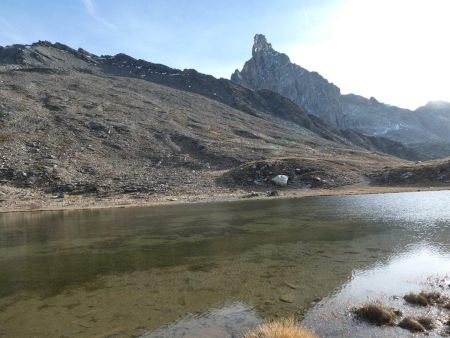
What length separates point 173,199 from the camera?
3361 inches

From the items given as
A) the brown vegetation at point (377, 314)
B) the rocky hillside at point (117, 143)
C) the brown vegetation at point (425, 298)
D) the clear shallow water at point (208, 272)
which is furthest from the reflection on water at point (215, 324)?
the rocky hillside at point (117, 143)

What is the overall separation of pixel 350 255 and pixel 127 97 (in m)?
173

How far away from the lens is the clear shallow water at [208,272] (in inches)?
753

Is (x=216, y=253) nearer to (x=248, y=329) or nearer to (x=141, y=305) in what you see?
(x=141, y=305)

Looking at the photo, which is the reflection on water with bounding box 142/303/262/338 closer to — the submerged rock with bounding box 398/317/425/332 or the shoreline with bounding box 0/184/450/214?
the submerged rock with bounding box 398/317/425/332

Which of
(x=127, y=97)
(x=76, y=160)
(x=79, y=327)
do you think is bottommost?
(x=79, y=327)

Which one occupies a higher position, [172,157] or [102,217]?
[172,157]

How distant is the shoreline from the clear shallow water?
918 inches

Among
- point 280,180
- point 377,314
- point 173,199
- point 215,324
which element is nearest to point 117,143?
point 173,199

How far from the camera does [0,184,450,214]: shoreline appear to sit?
76.6 m

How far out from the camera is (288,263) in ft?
97.1


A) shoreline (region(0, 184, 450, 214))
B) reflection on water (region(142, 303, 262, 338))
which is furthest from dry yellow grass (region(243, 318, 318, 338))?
shoreline (region(0, 184, 450, 214))

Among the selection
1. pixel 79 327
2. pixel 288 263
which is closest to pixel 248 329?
pixel 79 327

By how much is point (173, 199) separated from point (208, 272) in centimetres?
5837
